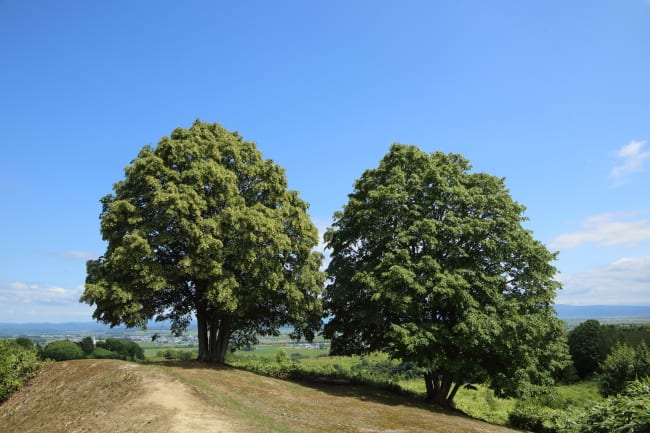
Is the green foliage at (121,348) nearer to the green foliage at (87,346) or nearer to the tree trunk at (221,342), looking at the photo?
the green foliage at (87,346)

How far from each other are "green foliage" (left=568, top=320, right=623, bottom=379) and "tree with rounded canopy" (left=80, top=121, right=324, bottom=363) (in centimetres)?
4473

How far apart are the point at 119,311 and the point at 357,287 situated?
13690 millimetres

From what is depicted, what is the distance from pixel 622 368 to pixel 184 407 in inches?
1780

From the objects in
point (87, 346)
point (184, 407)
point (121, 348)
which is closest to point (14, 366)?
point (184, 407)

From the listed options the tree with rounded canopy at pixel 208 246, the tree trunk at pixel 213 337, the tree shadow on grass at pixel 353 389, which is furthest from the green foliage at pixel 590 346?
the tree trunk at pixel 213 337

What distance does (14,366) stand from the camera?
2086 centimetres

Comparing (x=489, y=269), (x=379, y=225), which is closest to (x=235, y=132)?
(x=379, y=225)

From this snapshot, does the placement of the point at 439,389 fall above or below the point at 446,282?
below

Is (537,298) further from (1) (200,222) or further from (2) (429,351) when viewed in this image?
(1) (200,222)

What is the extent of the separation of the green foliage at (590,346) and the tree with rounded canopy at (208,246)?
44727 millimetres

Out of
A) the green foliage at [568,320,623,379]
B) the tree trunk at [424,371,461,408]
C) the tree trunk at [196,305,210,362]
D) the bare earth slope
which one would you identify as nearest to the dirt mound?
the bare earth slope

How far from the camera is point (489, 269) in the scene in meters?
24.8

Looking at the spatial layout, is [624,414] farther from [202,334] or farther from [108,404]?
[202,334]

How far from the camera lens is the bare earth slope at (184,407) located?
13836 mm
